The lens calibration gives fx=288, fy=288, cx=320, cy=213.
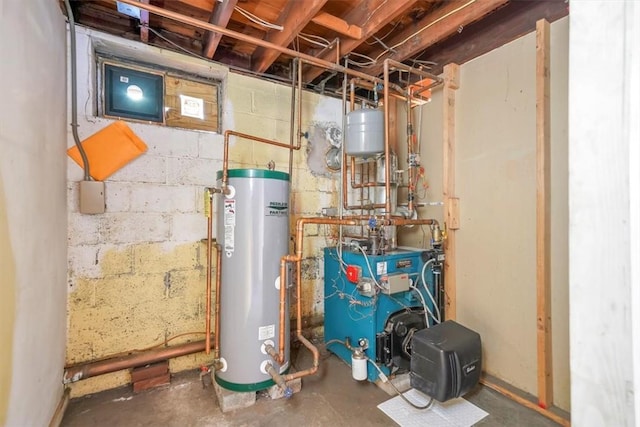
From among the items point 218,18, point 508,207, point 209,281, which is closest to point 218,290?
point 209,281

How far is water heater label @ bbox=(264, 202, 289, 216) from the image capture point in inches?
70.3

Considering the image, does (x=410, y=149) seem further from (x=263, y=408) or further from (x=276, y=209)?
(x=263, y=408)

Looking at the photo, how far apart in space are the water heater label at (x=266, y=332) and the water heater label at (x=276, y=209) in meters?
0.70

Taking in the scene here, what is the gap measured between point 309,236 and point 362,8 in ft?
5.73

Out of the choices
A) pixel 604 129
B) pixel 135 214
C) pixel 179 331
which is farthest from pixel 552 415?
pixel 135 214

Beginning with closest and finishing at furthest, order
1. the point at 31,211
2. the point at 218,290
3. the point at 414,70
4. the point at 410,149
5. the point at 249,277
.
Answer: the point at 31,211
the point at 249,277
the point at 218,290
the point at 414,70
the point at 410,149

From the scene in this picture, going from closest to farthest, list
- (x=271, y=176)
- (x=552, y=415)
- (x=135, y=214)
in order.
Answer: (x=552, y=415) → (x=271, y=176) → (x=135, y=214)

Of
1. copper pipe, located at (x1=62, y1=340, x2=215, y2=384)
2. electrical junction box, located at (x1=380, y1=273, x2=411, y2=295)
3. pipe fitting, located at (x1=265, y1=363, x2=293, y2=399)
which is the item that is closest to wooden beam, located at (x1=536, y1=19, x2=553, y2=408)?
electrical junction box, located at (x1=380, y1=273, x2=411, y2=295)

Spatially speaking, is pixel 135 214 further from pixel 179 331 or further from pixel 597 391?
pixel 597 391

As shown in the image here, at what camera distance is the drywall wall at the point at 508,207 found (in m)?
1.69

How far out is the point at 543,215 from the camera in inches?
66.7

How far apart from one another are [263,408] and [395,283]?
1112 millimetres

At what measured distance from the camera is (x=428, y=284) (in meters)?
2.16

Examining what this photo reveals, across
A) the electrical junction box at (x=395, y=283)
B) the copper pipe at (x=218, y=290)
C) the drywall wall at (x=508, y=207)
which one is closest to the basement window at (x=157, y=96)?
the copper pipe at (x=218, y=290)
